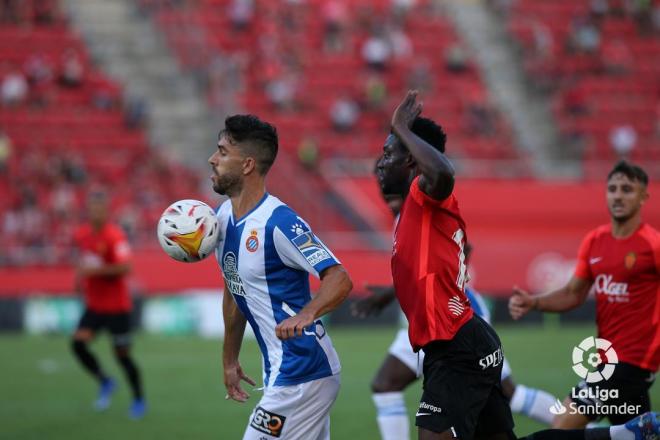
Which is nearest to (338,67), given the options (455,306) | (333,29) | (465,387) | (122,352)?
(333,29)

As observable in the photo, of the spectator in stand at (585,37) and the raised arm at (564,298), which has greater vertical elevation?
the spectator in stand at (585,37)

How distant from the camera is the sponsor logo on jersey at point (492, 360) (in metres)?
6.29

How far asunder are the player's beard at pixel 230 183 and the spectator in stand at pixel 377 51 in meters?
23.6

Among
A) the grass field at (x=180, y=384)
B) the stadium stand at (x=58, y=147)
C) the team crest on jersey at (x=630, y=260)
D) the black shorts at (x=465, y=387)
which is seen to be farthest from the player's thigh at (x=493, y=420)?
the stadium stand at (x=58, y=147)

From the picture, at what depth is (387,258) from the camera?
72.3 feet

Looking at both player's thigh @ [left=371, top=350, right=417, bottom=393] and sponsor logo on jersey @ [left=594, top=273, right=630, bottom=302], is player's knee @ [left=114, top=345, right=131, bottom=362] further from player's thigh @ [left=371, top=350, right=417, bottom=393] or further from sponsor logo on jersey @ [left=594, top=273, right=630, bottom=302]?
sponsor logo on jersey @ [left=594, top=273, right=630, bottom=302]

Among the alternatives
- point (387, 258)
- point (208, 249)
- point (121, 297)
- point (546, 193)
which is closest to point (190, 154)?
point (387, 258)

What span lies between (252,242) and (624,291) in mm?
3162

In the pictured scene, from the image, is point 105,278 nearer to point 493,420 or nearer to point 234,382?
point 234,382

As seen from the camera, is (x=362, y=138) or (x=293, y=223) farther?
(x=362, y=138)

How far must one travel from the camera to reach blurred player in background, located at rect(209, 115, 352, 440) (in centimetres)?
618

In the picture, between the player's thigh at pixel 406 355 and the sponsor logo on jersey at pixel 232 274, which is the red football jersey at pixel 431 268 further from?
the player's thigh at pixel 406 355

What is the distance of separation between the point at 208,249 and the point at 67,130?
802 inches

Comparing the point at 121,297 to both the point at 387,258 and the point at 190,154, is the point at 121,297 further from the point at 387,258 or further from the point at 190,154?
the point at 190,154
